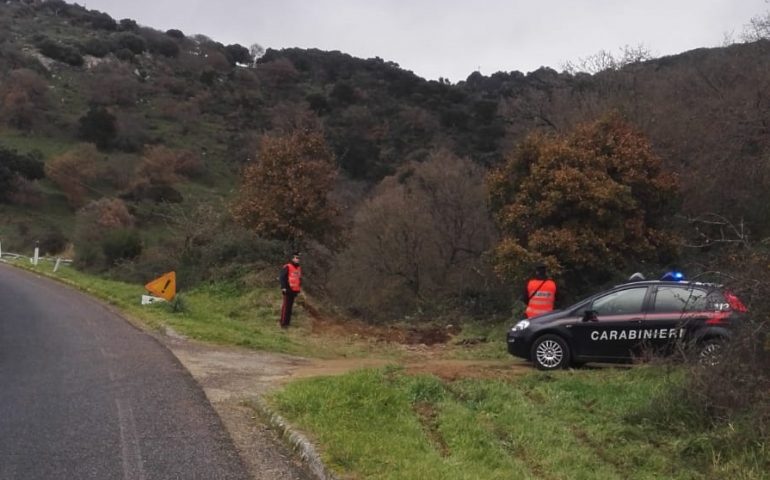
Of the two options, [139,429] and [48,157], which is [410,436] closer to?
[139,429]

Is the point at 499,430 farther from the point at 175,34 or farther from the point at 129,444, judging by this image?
the point at 175,34

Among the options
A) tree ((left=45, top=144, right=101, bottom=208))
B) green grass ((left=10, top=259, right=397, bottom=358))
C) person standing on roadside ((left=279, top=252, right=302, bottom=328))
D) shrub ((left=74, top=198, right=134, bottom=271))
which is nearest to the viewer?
green grass ((left=10, top=259, right=397, bottom=358))

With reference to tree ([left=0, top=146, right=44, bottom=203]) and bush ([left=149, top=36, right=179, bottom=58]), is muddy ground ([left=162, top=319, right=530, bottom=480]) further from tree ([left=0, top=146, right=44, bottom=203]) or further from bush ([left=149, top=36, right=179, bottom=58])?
bush ([left=149, top=36, right=179, bottom=58])

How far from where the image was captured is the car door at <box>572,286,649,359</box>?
39.9ft

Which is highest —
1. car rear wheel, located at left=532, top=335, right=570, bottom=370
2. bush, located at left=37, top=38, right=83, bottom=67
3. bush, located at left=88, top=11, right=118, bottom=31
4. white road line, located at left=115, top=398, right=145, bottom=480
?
bush, located at left=88, top=11, right=118, bottom=31

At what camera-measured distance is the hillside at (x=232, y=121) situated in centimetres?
2150

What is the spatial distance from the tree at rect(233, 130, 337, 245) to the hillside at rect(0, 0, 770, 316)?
0.58m

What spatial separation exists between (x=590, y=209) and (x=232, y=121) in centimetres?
5460

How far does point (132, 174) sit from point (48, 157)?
6727mm

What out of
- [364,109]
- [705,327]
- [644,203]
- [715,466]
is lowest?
[715,466]

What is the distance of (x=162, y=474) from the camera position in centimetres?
638

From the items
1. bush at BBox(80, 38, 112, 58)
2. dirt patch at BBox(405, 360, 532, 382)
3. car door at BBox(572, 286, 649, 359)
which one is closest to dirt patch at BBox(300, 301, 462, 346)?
dirt patch at BBox(405, 360, 532, 382)

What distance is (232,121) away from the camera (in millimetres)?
68250

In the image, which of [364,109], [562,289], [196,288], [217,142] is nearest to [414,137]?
[364,109]
